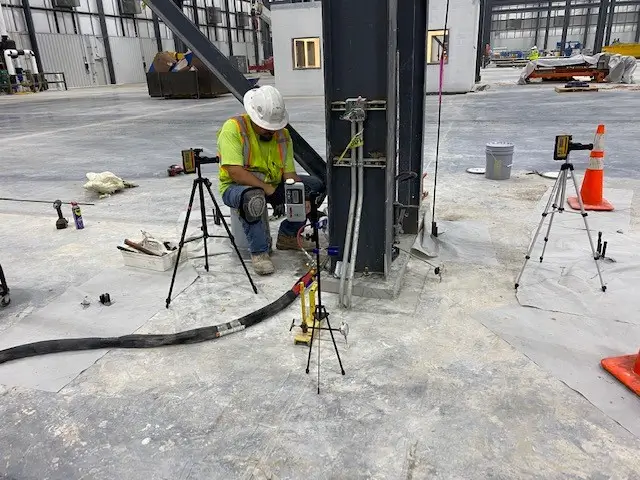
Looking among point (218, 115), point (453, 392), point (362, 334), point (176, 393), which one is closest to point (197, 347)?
point (176, 393)

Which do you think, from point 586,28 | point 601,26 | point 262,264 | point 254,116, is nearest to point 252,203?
point 262,264

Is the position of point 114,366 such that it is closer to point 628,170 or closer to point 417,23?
point 417,23

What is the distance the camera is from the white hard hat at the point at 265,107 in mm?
3285

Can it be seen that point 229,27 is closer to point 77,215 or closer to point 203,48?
point 77,215

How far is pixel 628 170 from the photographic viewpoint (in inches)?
244

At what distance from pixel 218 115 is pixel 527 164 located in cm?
922

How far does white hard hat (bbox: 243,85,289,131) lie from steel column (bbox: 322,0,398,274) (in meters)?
0.48

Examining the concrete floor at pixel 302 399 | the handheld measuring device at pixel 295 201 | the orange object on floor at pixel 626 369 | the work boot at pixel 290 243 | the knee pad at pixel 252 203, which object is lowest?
the concrete floor at pixel 302 399

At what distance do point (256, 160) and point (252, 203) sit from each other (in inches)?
14.1

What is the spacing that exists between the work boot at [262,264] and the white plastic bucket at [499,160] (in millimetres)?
3660

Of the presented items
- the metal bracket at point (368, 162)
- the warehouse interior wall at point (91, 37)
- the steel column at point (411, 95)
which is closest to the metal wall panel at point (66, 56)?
the warehouse interior wall at point (91, 37)

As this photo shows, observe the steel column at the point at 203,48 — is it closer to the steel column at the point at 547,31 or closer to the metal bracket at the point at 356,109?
the metal bracket at the point at 356,109

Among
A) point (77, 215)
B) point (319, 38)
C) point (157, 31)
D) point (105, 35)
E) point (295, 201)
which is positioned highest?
point (157, 31)

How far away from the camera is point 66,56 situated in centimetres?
2636
